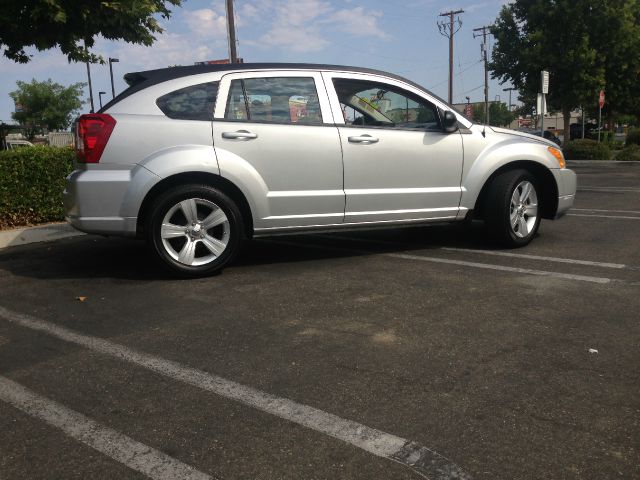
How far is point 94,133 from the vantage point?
4.97 meters

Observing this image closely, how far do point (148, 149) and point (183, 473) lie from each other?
330cm

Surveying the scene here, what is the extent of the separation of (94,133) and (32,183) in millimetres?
3644

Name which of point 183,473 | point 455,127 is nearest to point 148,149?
point 455,127

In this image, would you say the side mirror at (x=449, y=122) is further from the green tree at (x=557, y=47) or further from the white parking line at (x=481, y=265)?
the green tree at (x=557, y=47)

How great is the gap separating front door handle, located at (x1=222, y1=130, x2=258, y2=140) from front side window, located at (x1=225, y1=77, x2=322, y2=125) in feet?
0.47

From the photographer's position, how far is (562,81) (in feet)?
100

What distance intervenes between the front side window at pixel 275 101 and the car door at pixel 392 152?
217 millimetres

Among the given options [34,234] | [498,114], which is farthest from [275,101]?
[498,114]

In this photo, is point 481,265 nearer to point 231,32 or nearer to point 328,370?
point 328,370

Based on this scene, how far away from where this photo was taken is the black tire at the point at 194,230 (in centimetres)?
510

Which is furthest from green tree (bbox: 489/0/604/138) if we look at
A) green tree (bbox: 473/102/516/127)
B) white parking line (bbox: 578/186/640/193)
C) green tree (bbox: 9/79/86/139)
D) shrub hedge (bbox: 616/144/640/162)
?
green tree (bbox: 473/102/516/127)

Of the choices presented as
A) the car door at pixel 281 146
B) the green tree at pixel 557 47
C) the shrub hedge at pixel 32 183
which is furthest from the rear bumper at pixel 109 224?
the green tree at pixel 557 47

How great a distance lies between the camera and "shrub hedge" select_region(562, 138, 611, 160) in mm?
22531

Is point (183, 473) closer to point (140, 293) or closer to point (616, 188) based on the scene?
point (140, 293)
